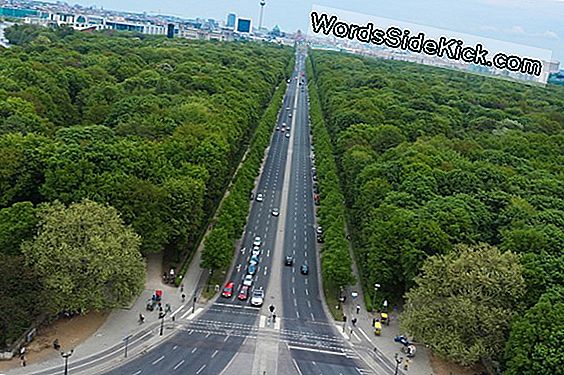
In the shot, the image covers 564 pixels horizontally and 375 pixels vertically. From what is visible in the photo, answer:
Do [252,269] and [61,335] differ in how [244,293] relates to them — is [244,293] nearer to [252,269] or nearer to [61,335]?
[252,269]

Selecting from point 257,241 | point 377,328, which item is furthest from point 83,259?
point 257,241

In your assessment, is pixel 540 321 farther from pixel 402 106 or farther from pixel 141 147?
pixel 402 106

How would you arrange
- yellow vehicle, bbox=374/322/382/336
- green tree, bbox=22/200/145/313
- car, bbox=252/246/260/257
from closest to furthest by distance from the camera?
green tree, bbox=22/200/145/313 → yellow vehicle, bbox=374/322/382/336 → car, bbox=252/246/260/257

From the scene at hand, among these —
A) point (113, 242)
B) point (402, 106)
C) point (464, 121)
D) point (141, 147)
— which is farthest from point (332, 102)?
point (113, 242)

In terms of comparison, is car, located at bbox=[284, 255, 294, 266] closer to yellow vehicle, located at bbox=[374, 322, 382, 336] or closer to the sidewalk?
the sidewalk

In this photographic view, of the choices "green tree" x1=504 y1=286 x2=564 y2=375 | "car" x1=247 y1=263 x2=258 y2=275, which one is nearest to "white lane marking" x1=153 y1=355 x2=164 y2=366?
"car" x1=247 y1=263 x2=258 y2=275
